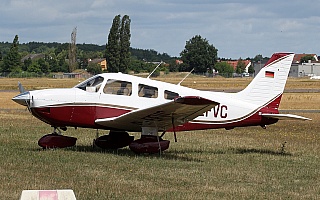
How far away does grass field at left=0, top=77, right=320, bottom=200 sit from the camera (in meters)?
9.87

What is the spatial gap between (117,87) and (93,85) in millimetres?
557

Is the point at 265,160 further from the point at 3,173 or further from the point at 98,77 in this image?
the point at 3,173

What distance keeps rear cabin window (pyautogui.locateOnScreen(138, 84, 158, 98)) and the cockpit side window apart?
→ 951mm

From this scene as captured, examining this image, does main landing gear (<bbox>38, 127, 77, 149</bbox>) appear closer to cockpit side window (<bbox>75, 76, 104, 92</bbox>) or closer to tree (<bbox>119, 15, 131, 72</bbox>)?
cockpit side window (<bbox>75, 76, 104, 92</bbox>)

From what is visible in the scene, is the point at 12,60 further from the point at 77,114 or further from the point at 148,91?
the point at 148,91

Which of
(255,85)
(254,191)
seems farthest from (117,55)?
(254,191)

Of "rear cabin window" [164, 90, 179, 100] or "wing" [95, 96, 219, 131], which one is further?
"rear cabin window" [164, 90, 179, 100]

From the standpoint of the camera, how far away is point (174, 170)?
12.2 m

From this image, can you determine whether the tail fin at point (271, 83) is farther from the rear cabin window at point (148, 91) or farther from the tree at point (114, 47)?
the tree at point (114, 47)

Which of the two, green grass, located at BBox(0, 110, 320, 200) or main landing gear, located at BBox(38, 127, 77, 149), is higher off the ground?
main landing gear, located at BBox(38, 127, 77, 149)

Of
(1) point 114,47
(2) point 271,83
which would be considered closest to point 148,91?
(2) point 271,83

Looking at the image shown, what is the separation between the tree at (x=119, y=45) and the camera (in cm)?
10138

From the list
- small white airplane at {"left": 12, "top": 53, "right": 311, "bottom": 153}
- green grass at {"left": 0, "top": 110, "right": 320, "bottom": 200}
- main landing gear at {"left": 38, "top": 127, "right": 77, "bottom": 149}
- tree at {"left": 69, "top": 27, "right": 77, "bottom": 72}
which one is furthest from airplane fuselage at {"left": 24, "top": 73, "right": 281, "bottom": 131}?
tree at {"left": 69, "top": 27, "right": 77, "bottom": 72}

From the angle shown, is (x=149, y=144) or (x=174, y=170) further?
(x=149, y=144)
